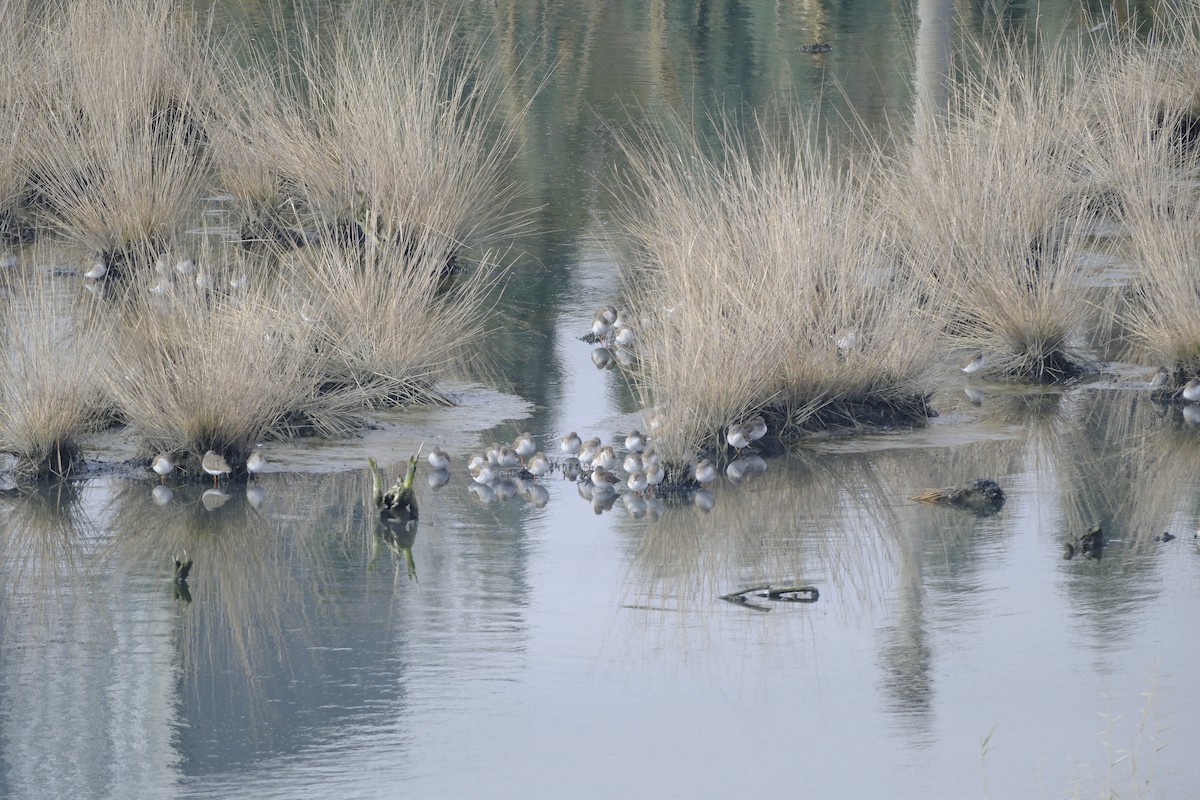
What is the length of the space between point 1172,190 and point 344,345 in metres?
5.69

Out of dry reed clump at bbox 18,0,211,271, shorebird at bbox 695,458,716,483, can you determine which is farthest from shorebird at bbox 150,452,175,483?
dry reed clump at bbox 18,0,211,271

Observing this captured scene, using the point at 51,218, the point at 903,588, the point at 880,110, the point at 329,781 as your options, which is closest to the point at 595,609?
the point at 903,588

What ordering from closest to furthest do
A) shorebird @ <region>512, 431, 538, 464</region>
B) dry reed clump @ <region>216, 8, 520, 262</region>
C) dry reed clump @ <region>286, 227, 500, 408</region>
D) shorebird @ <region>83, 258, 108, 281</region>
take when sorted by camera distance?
1. shorebird @ <region>512, 431, 538, 464</region>
2. dry reed clump @ <region>286, 227, 500, 408</region>
3. shorebird @ <region>83, 258, 108, 281</region>
4. dry reed clump @ <region>216, 8, 520, 262</region>

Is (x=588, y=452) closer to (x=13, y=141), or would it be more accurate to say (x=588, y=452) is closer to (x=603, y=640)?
(x=603, y=640)

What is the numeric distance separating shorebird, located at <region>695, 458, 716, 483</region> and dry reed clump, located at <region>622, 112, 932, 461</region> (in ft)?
0.64

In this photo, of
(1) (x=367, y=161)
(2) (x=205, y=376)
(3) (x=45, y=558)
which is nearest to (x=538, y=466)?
(2) (x=205, y=376)

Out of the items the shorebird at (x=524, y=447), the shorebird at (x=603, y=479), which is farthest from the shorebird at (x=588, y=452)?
the shorebird at (x=524, y=447)

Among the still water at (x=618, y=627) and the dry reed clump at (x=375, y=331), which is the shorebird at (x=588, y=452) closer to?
the still water at (x=618, y=627)

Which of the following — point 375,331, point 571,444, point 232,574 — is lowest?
point 232,574

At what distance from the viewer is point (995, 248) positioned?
10641mm

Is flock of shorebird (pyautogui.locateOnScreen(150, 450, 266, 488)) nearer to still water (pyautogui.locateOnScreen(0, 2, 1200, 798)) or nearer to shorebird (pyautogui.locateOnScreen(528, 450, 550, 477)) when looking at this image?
still water (pyautogui.locateOnScreen(0, 2, 1200, 798))

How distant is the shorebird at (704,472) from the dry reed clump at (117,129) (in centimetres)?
521

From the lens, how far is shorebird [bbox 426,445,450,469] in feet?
27.9

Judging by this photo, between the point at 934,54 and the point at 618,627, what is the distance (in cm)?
778
